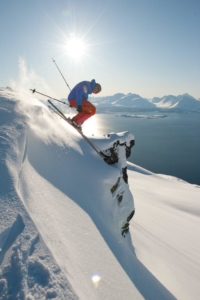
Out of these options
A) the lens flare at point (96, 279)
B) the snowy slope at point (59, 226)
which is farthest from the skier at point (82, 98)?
→ the lens flare at point (96, 279)

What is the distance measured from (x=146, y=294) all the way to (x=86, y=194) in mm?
2484

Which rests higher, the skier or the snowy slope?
the skier

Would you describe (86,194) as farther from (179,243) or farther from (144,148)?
(144,148)

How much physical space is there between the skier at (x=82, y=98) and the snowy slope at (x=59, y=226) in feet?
5.70

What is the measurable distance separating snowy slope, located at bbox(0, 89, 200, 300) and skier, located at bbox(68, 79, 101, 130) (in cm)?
174

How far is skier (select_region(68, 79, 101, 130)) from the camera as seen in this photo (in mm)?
7965

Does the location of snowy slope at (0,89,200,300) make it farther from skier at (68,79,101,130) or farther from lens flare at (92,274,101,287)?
skier at (68,79,101,130)

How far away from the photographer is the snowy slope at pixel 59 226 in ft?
5.93

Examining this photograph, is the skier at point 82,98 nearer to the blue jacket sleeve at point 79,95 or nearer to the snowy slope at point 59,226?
the blue jacket sleeve at point 79,95

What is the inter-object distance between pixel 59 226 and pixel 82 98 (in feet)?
21.9

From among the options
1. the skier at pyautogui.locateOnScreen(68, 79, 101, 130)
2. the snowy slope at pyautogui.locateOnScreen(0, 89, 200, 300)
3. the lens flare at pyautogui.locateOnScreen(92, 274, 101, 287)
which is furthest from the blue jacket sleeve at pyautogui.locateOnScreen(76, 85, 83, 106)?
the lens flare at pyautogui.locateOnScreen(92, 274, 101, 287)

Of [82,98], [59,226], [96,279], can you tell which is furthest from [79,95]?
[96,279]

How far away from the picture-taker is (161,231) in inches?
445

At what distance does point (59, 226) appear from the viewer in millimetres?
2734
